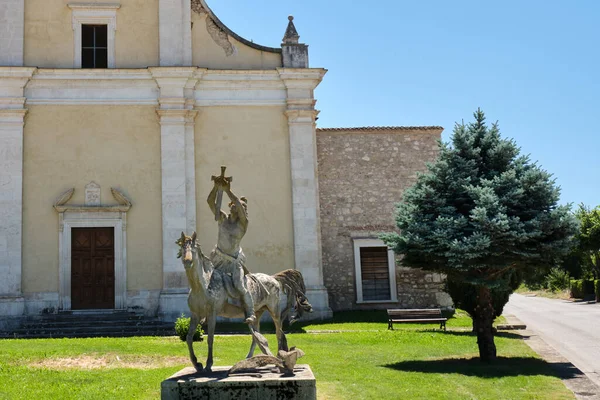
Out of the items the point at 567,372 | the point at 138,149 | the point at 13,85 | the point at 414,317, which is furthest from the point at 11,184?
the point at 567,372

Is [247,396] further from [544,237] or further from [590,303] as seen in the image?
[590,303]

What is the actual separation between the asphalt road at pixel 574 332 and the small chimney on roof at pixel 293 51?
434 inches

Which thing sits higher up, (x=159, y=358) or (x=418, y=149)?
(x=418, y=149)

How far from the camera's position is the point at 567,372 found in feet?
39.5

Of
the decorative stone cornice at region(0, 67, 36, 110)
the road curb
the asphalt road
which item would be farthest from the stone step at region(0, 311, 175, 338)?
the asphalt road

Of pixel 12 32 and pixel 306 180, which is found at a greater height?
pixel 12 32

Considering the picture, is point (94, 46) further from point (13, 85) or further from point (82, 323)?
point (82, 323)

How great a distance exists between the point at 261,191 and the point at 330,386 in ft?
36.7

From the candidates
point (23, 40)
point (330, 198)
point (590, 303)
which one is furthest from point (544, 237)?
point (590, 303)

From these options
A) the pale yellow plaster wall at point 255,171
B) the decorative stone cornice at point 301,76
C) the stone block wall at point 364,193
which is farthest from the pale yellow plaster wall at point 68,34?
the stone block wall at point 364,193

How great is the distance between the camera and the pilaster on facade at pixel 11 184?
19594 millimetres

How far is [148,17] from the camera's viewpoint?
70.7ft

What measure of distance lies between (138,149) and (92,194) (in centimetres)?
196

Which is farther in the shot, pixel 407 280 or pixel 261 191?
pixel 407 280
